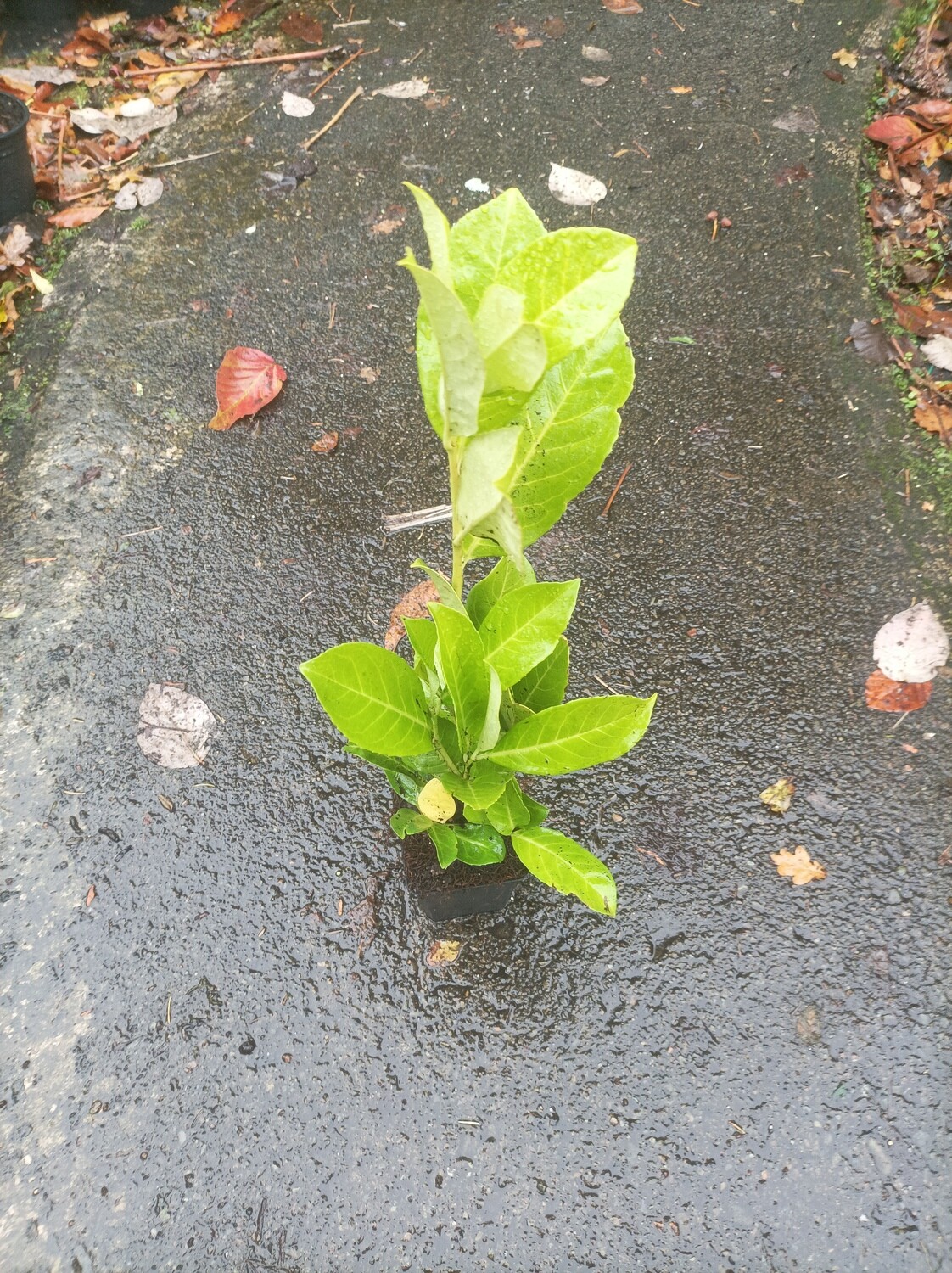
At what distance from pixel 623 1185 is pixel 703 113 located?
286 cm

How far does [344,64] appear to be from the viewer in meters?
2.80

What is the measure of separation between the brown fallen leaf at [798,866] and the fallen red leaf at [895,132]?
2189mm

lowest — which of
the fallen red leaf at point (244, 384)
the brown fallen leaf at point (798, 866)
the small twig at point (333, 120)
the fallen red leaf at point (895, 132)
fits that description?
the brown fallen leaf at point (798, 866)

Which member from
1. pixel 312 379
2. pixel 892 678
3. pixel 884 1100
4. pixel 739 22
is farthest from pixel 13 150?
pixel 884 1100

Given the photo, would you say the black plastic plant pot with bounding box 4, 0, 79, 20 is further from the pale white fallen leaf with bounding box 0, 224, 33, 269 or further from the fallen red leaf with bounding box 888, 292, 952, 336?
the fallen red leaf with bounding box 888, 292, 952, 336

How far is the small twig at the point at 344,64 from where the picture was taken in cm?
274

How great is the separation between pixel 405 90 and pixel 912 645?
2331mm

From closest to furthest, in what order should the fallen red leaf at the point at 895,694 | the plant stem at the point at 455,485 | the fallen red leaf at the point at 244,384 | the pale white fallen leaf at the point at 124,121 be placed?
the plant stem at the point at 455,485, the fallen red leaf at the point at 895,694, the fallen red leaf at the point at 244,384, the pale white fallen leaf at the point at 124,121

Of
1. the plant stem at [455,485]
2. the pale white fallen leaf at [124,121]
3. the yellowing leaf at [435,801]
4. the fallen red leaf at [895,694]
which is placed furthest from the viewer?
the pale white fallen leaf at [124,121]

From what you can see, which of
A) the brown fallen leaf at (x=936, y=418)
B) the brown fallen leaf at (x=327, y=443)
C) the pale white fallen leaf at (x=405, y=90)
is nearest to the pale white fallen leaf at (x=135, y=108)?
the pale white fallen leaf at (x=405, y=90)

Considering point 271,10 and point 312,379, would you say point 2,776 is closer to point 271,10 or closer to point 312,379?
point 312,379

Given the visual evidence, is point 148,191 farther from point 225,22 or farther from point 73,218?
point 225,22

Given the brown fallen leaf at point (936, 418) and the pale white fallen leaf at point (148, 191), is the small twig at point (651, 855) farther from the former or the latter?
the pale white fallen leaf at point (148, 191)

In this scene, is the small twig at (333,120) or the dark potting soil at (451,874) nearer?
the dark potting soil at (451,874)
